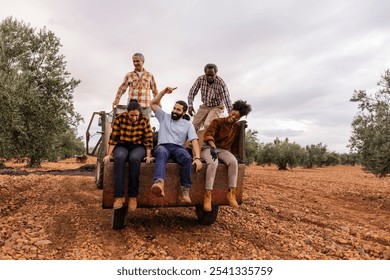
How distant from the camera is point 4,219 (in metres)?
6.63

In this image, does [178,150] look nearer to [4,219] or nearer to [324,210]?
[4,219]

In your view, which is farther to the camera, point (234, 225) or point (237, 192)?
point (234, 225)

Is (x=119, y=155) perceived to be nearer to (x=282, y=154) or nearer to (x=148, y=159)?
(x=148, y=159)

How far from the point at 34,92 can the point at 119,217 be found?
981 centimetres

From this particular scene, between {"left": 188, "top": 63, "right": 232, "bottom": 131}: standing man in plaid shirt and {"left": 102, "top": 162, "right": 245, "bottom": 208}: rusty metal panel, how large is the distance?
2.09 m

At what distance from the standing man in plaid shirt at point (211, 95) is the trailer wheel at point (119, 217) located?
282 centimetres

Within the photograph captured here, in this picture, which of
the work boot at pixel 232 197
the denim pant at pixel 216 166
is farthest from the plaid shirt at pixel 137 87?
the work boot at pixel 232 197

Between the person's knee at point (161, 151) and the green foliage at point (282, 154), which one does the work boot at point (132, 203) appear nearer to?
the person's knee at point (161, 151)

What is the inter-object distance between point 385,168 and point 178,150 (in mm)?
10008

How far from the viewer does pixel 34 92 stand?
13.1m

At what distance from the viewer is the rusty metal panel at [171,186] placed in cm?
495

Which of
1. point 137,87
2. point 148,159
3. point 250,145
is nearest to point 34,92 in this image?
point 137,87

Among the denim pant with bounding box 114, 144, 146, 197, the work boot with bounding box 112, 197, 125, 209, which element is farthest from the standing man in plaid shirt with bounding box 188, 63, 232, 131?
the work boot with bounding box 112, 197, 125, 209
